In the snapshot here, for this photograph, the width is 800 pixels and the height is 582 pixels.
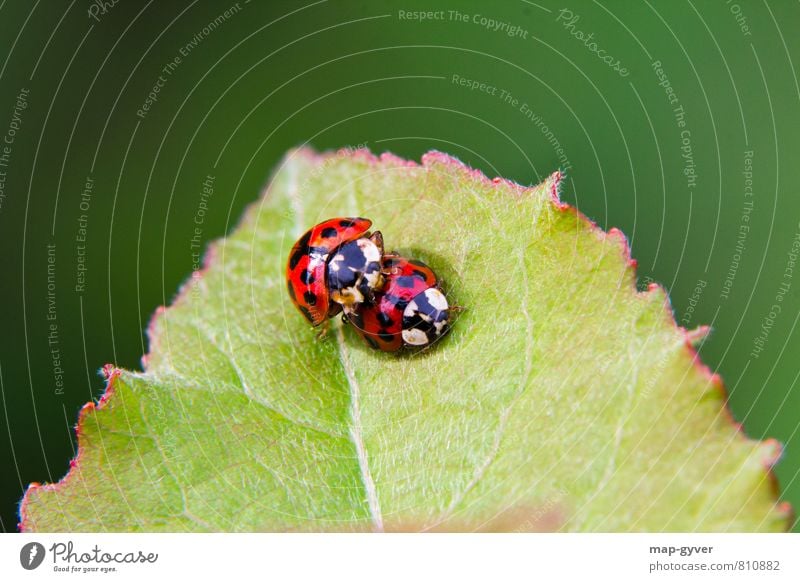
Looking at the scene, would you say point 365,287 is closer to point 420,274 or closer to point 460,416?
point 420,274

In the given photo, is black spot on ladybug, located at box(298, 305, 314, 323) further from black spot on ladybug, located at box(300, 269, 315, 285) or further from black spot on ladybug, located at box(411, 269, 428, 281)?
black spot on ladybug, located at box(411, 269, 428, 281)

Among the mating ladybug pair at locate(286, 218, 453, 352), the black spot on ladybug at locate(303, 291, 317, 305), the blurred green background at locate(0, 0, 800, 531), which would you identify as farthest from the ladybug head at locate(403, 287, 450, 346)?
the blurred green background at locate(0, 0, 800, 531)

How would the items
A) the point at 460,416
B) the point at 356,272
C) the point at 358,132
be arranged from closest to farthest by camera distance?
1. the point at 460,416
2. the point at 356,272
3. the point at 358,132

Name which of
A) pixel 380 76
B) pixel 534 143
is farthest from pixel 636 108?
pixel 380 76

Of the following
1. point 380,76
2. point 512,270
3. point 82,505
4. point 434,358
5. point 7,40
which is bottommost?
point 82,505

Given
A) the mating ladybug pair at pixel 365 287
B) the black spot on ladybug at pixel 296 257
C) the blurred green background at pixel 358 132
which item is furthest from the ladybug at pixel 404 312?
the blurred green background at pixel 358 132

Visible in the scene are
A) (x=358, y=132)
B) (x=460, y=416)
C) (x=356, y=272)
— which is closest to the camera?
(x=460, y=416)

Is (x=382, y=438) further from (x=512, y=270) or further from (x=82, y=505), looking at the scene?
(x=82, y=505)

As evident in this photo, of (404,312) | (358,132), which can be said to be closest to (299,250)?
(404,312)
